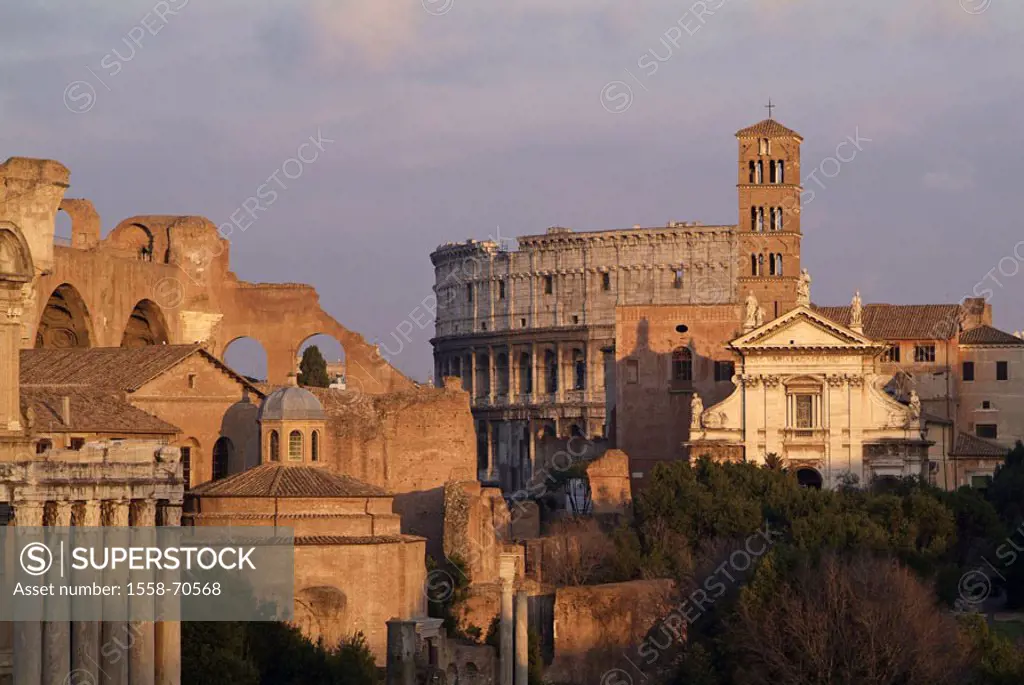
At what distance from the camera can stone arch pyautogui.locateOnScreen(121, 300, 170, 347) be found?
194ft

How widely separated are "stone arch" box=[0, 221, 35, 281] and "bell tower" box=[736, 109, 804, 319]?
3967 centimetres

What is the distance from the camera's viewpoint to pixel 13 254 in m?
37.4

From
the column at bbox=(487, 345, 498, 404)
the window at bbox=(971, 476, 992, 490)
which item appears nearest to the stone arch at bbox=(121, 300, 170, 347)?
the window at bbox=(971, 476, 992, 490)

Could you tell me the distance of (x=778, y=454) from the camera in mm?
64438

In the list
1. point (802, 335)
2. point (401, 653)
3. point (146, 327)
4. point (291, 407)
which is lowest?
point (401, 653)

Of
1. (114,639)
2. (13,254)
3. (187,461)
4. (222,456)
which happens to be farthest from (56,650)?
(222,456)

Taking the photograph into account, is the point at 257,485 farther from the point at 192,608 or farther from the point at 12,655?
the point at 12,655

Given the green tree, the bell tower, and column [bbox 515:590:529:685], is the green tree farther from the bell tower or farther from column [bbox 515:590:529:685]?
column [bbox 515:590:529:685]

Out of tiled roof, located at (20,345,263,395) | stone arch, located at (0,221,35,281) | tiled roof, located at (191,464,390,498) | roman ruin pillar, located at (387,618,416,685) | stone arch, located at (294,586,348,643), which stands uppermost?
stone arch, located at (0,221,35,281)

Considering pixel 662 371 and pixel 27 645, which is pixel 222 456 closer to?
pixel 27 645

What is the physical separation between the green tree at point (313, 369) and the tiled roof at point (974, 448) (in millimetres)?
16866

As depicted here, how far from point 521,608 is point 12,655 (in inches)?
514

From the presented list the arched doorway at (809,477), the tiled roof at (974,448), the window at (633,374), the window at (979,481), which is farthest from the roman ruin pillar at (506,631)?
the tiled roof at (974,448)

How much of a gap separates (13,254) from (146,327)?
886 inches
